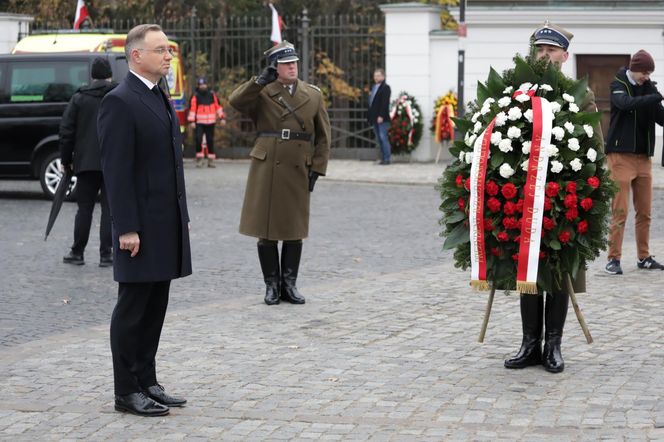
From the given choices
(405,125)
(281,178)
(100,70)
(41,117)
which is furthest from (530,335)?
(405,125)

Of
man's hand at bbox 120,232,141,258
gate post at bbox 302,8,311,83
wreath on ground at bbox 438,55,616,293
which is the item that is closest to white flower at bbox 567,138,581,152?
wreath on ground at bbox 438,55,616,293

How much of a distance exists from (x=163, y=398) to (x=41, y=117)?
1216 centimetres

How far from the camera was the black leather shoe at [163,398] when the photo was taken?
22.4ft

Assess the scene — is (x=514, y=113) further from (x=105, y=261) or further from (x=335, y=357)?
(x=105, y=261)

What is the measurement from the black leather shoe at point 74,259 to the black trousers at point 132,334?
5.69m

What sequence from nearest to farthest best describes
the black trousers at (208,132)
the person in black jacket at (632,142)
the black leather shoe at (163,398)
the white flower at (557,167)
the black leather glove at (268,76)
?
1. the black leather shoe at (163,398)
2. the white flower at (557,167)
3. the black leather glove at (268,76)
4. the person in black jacket at (632,142)
5. the black trousers at (208,132)

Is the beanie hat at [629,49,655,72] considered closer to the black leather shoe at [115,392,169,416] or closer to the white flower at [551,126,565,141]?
the white flower at [551,126,565,141]

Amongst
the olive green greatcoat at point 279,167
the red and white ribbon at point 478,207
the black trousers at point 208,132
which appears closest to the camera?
the red and white ribbon at point 478,207

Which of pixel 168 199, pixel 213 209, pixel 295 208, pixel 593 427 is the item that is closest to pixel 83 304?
pixel 295 208

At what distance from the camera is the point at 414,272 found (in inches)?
456

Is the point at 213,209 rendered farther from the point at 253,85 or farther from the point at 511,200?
the point at 511,200

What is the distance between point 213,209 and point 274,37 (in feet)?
29.5

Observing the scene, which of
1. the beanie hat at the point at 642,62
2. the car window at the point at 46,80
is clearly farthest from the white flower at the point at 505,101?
the car window at the point at 46,80

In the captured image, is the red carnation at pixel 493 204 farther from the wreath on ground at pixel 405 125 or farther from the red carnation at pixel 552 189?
the wreath on ground at pixel 405 125
